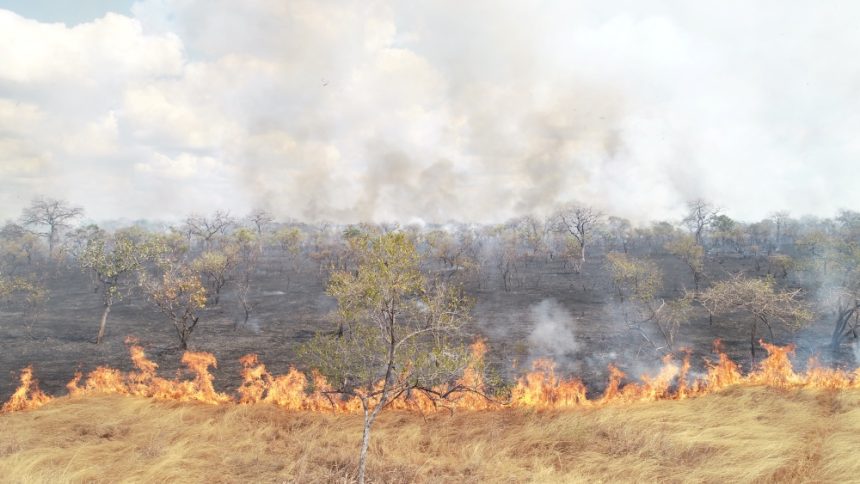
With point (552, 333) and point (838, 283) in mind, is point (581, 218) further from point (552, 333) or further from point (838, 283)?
point (552, 333)

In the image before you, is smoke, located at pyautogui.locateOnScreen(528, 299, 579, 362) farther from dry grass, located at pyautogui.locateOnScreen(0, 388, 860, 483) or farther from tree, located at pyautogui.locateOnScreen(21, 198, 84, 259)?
tree, located at pyautogui.locateOnScreen(21, 198, 84, 259)

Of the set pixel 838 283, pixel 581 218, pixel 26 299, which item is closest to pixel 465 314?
pixel 838 283

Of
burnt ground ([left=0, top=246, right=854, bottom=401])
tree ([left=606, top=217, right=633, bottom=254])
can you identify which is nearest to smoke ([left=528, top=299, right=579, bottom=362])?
burnt ground ([left=0, top=246, right=854, bottom=401])

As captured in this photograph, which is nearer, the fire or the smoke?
the fire

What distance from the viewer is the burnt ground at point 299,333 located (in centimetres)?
3309

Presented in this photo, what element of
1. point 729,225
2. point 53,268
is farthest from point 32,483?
point 729,225

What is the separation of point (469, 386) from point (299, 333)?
25.3 m

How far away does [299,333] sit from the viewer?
143 feet

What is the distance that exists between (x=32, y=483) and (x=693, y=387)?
31917mm

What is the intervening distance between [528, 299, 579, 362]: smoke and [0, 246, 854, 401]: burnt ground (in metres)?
0.16

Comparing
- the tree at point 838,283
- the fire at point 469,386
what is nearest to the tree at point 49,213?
the fire at point 469,386

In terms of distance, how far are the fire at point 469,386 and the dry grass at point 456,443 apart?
1864mm

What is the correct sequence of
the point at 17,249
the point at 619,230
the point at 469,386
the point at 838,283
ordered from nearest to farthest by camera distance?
the point at 469,386
the point at 838,283
the point at 17,249
the point at 619,230

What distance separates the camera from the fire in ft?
78.2
